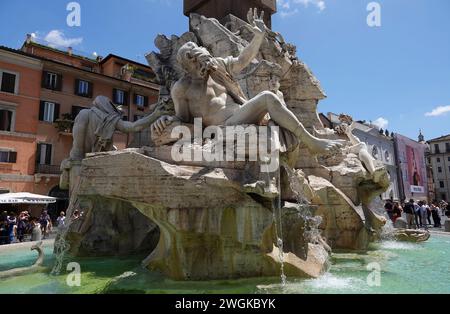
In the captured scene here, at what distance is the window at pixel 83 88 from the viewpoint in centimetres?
2762

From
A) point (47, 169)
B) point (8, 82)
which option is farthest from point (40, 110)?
point (47, 169)

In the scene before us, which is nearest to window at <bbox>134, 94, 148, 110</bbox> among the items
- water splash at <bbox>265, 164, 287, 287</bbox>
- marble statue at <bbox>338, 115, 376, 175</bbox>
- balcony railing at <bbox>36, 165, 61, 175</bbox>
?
balcony railing at <bbox>36, 165, 61, 175</bbox>

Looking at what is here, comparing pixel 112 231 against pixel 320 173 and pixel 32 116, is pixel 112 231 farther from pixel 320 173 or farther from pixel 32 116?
pixel 32 116

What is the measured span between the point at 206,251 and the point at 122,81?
90.4 feet

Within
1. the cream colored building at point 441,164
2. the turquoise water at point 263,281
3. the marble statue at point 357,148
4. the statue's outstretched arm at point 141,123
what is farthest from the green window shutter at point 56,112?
the cream colored building at point 441,164

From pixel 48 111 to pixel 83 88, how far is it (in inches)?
137

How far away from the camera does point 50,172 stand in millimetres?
24562

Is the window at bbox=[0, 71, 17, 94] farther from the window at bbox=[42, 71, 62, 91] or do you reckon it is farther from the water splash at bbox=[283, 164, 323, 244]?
the water splash at bbox=[283, 164, 323, 244]

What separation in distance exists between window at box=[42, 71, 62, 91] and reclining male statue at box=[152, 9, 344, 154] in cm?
2499

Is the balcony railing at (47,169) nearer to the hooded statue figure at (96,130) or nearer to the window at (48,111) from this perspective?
the window at (48,111)

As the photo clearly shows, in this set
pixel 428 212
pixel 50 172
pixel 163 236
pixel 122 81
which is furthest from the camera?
pixel 122 81

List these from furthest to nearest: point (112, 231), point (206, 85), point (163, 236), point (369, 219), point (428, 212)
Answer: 1. point (428, 212)
2. point (369, 219)
3. point (112, 231)
4. point (206, 85)
5. point (163, 236)
